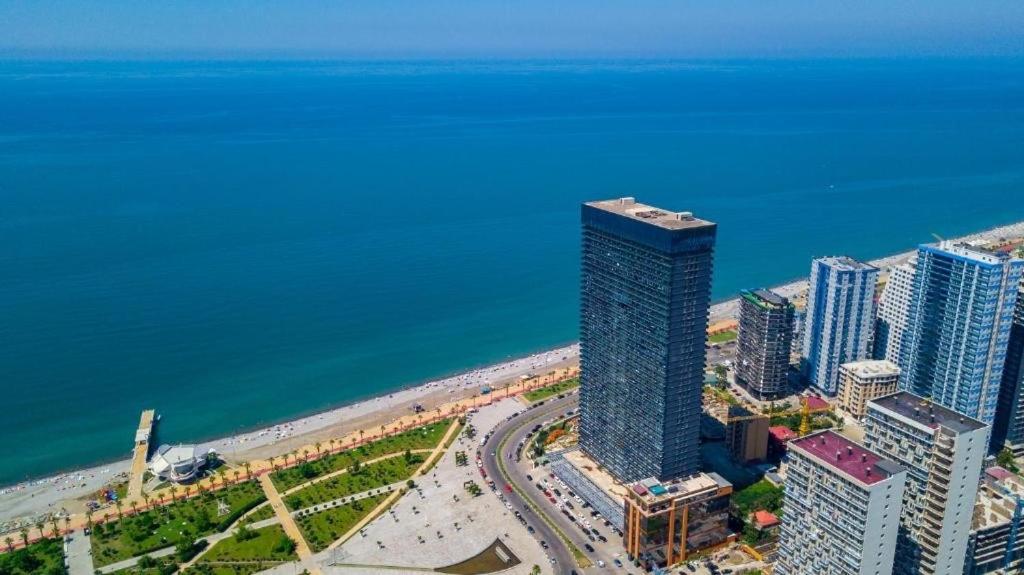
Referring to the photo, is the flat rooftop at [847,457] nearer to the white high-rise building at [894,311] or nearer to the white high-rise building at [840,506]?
the white high-rise building at [840,506]

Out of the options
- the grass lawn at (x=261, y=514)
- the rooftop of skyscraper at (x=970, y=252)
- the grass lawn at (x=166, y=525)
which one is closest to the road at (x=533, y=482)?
the grass lawn at (x=261, y=514)

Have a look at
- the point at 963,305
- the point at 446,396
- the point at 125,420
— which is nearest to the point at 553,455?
the point at 446,396

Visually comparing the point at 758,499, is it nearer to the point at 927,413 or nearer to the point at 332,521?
the point at 927,413

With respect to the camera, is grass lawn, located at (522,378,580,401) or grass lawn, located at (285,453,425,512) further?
grass lawn, located at (522,378,580,401)

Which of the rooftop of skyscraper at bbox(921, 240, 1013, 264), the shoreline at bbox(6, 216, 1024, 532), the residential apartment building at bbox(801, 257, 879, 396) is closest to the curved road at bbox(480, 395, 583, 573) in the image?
the shoreline at bbox(6, 216, 1024, 532)

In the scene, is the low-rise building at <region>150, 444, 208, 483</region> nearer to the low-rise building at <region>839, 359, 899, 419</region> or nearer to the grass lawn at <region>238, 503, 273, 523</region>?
the grass lawn at <region>238, 503, 273, 523</region>

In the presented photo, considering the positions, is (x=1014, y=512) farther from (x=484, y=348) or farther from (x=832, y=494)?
(x=484, y=348)
